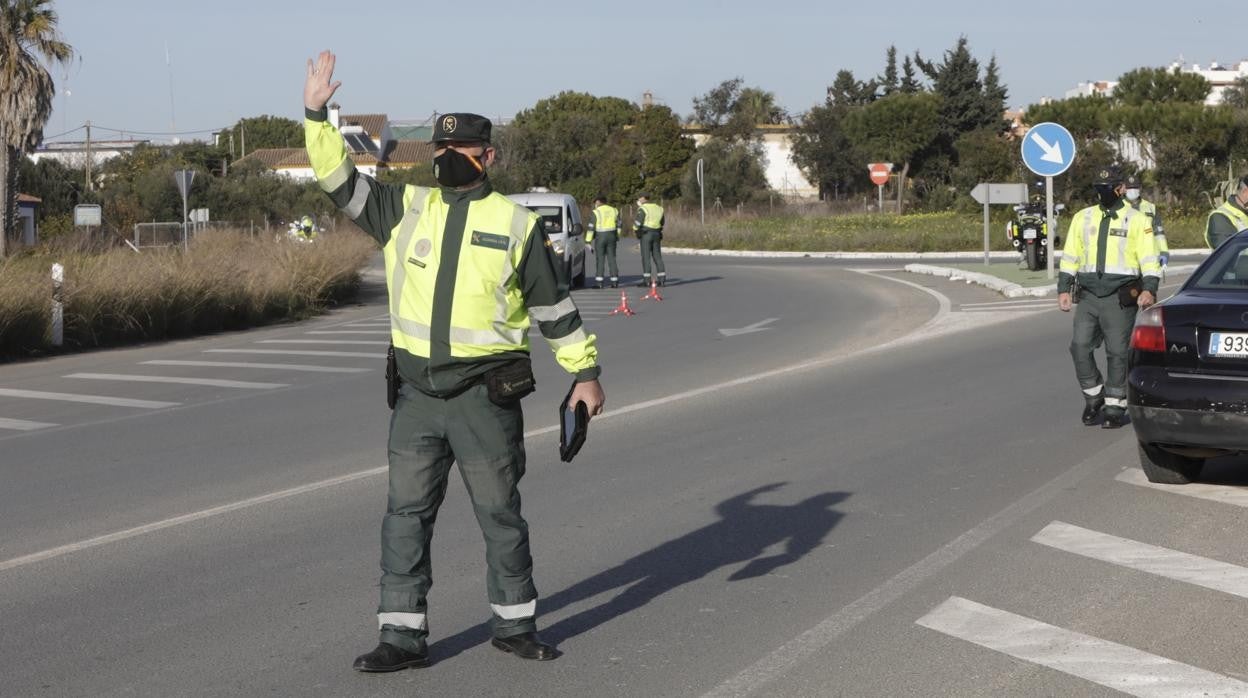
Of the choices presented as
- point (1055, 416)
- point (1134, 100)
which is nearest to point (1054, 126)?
point (1055, 416)

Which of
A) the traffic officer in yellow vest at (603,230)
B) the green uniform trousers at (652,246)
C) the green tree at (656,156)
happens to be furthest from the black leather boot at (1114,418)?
the green tree at (656,156)

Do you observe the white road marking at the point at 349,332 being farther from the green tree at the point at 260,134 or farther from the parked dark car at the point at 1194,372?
the green tree at the point at 260,134

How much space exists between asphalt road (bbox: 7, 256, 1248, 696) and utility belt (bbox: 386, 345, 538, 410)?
37.5 inches

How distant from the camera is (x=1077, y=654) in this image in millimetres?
5586

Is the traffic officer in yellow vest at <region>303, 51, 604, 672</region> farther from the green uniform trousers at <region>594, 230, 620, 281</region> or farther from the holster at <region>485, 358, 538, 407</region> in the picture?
the green uniform trousers at <region>594, 230, 620, 281</region>

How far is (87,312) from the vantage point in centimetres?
2039

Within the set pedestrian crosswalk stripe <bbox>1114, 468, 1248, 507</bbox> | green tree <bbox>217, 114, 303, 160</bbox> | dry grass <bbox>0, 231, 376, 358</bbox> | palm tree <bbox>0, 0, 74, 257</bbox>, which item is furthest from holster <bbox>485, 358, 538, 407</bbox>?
green tree <bbox>217, 114, 303, 160</bbox>

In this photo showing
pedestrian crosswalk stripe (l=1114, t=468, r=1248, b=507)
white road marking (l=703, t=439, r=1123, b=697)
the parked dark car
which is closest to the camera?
white road marking (l=703, t=439, r=1123, b=697)

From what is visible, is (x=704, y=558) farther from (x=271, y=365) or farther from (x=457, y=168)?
(x=271, y=365)

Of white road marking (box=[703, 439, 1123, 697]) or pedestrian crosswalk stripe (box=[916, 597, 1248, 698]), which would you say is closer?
pedestrian crosswalk stripe (box=[916, 597, 1248, 698])

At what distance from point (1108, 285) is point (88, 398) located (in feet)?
29.5

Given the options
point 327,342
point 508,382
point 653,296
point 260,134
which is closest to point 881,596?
point 508,382

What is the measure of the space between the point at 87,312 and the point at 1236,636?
681 inches

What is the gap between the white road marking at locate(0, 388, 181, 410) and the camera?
45.6ft
